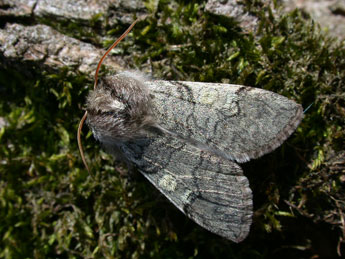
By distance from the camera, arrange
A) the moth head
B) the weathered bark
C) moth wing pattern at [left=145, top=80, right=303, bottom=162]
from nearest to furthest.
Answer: moth wing pattern at [left=145, top=80, right=303, bottom=162], the moth head, the weathered bark

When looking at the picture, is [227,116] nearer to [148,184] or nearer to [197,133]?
[197,133]

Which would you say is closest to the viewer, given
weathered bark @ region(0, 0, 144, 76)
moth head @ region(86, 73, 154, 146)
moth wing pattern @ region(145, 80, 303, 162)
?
moth wing pattern @ region(145, 80, 303, 162)

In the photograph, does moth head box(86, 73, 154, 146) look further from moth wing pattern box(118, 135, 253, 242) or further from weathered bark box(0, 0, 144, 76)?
weathered bark box(0, 0, 144, 76)

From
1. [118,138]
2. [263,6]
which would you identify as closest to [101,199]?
[118,138]

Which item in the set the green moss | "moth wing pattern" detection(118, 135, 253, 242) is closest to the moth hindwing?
"moth wing pattern" detection(118, 135, 253, 242)

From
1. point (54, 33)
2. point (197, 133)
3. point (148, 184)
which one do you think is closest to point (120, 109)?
point (197, 133)

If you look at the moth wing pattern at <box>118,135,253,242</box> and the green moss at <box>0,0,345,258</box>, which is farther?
the green moss at <box>0,0,345,258</box>

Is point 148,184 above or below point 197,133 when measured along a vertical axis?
below

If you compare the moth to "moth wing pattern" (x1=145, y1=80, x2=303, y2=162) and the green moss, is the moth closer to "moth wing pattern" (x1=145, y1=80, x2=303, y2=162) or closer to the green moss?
"moth wing pattern" (x1=145, y1=80, x2=303, y2=162)

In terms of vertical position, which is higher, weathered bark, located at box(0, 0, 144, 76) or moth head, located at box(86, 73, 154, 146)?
weathered bark, located at box(0, 0, 144, 76)
